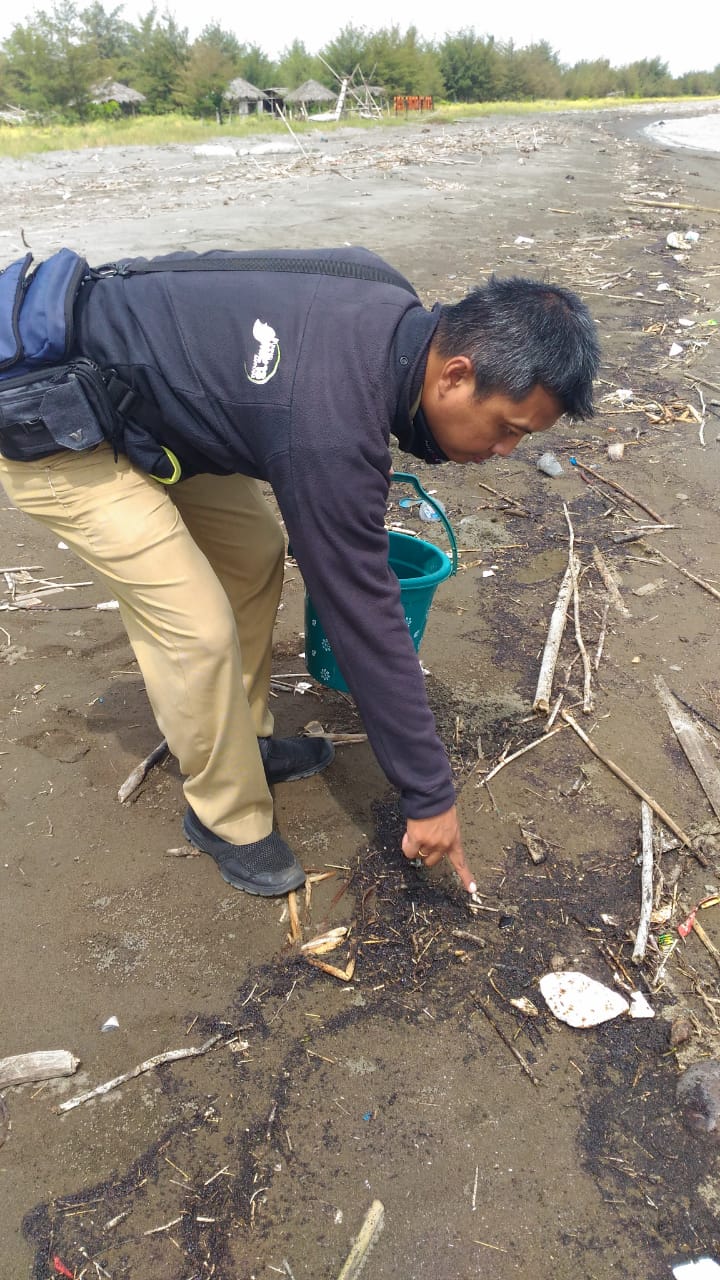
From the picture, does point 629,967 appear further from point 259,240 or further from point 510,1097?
point 259,240

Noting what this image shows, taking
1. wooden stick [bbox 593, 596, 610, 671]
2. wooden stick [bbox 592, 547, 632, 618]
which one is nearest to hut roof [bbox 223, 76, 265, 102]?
wooden stick [bbox 592, 547, 632, 618]

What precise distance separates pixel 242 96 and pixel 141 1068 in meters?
49.2

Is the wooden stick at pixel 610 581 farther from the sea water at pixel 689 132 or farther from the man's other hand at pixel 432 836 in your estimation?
the sea water at pixel 689 132

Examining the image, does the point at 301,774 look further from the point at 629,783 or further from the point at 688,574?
the point at 688,574

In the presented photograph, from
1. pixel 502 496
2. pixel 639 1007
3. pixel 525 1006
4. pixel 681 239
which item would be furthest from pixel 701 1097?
pixel 681 239

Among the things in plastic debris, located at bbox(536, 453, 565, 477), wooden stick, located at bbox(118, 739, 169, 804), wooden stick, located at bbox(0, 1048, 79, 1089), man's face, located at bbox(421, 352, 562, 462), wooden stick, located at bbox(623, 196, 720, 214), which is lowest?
wooden stick, located at bbox(0, 1048, 79, 1089)

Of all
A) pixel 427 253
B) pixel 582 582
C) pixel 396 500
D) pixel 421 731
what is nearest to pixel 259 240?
pixel 427 253

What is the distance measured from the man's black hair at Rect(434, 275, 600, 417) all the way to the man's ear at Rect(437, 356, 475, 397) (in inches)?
0.6

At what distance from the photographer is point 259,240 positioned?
37.4 ft

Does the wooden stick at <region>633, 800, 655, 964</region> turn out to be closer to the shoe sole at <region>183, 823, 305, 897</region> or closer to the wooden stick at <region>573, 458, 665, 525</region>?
the shoe sole at <region>183, 823, 305, 897</region>

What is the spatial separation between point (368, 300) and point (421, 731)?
1074 mm

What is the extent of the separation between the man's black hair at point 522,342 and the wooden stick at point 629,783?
1.69 m

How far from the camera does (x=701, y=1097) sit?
219 centimetres

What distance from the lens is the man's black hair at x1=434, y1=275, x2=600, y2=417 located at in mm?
1940
